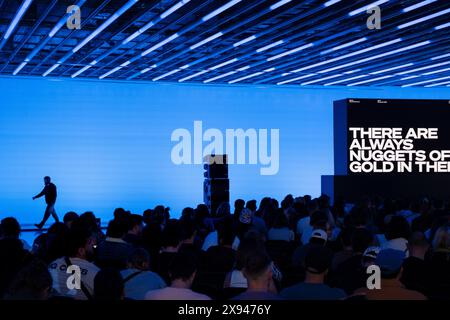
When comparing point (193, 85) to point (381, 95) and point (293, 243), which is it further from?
point (293, 243)

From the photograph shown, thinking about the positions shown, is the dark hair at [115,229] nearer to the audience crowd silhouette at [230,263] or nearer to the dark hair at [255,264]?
the audience crowd silhouette at [230,263]

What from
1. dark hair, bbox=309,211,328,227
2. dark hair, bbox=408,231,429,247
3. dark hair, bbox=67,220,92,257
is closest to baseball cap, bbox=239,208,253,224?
dark hair, bbox=309,211,328,227

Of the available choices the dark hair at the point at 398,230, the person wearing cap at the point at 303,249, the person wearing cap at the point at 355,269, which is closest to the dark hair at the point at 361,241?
the person wearing cap at the point at 355,269

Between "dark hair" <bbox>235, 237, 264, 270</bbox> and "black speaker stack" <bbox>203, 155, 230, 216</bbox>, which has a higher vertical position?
"black speaker stack" <bbox>203, 155, 230, 216</bbox>

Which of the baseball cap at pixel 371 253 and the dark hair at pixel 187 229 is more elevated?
the dark hair at pixel 187 229

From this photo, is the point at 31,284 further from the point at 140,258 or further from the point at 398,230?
the point at 398,230

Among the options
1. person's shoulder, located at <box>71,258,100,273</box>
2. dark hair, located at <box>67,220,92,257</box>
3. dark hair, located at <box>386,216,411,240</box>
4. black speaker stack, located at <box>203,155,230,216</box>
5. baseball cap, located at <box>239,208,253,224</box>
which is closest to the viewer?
person's shoulder, located at <box>71,258,100,273</box>

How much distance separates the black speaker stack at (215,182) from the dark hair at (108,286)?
460 inches

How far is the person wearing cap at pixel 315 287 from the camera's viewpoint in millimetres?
4074

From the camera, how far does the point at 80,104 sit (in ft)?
57.7

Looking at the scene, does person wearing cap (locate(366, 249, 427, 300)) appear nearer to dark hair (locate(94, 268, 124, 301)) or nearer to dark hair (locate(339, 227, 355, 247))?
dark hair (locate(94, 268, 124, 301))

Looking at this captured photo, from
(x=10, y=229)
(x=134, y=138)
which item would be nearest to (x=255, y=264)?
(x=10, y=229)

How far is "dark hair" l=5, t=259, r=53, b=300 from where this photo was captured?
338 centimetres

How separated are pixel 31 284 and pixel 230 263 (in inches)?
105
